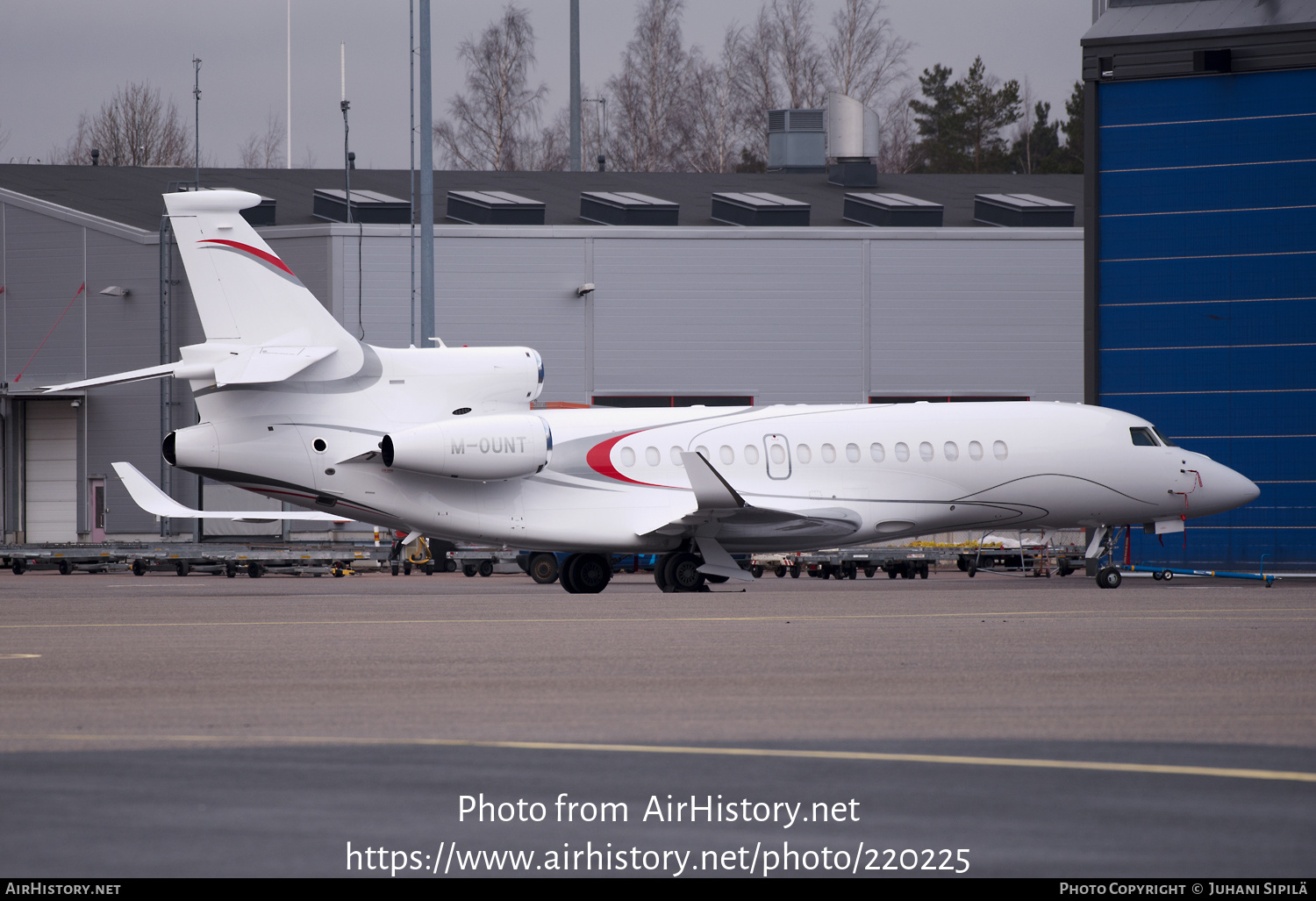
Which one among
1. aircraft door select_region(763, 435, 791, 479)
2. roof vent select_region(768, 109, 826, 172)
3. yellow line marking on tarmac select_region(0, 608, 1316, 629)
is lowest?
yellow line marking on tarmac select_region(0, 608, 1316, 629)

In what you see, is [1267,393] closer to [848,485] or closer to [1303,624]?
[848,485]

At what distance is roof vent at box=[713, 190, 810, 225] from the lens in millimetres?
56531

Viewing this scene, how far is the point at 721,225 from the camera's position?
56469 mm

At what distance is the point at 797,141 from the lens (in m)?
69.2

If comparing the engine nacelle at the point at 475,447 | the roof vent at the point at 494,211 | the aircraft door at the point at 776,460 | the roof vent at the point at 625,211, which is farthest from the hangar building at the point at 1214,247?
the roof vent at the point at 494,211

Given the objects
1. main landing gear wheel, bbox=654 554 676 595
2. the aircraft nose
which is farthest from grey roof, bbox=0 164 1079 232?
main landing gear wheel, bbox=654 554 676 595

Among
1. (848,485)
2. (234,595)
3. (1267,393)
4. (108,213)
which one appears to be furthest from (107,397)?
(1267,393)

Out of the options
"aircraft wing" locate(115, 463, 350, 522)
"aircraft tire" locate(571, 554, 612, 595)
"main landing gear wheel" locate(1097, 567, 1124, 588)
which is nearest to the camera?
"main landing gear wheel" locate(1097, 567, 1124, 588)

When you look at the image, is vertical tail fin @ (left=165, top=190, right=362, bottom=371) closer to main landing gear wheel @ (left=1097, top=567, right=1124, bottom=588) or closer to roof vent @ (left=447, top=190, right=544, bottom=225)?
main landing gear wheel @ (left=1097, top=567, right=1124, bottom=588)

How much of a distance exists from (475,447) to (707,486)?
4041mm

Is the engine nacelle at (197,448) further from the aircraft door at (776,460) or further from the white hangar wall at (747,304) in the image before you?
the white hangar wall at (747,304)

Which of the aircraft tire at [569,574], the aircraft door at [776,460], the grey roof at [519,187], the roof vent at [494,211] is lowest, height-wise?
the aircraft tire at [569,574]

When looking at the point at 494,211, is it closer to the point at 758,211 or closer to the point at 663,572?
the point at 758,211

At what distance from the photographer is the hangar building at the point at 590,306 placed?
53.3 meters
